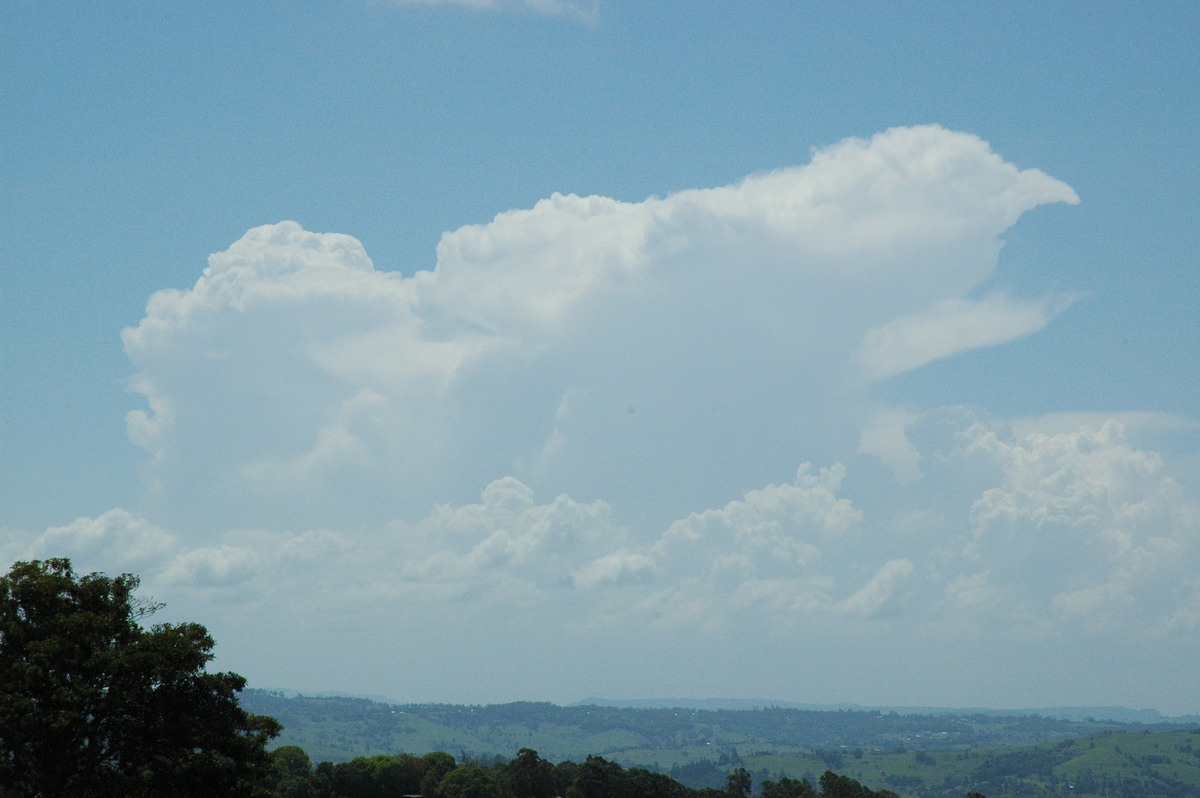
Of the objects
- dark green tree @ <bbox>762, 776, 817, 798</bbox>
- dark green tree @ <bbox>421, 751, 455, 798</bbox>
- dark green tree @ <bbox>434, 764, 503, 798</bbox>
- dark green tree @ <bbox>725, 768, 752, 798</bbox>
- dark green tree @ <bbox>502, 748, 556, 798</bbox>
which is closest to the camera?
dark green tree @ <bbox>434, 764, 503, 798</bbox>

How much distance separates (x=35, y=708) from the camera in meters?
48.0

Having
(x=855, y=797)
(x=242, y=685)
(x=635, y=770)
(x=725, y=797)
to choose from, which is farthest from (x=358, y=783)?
(x=242, y=685)

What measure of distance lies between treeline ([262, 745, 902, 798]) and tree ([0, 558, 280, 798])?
306ft

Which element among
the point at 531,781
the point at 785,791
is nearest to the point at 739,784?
the point at 785,791

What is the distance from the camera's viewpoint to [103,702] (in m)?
49.6

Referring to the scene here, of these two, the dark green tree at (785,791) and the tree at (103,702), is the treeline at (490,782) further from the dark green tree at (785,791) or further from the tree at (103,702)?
the tree at (103,702)

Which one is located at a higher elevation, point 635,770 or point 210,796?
point 210,796

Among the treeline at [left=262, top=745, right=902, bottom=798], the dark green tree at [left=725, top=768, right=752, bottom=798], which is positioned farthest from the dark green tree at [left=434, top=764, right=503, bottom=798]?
the dark green tree at [left=725, top=768, right=752, bottom=798]

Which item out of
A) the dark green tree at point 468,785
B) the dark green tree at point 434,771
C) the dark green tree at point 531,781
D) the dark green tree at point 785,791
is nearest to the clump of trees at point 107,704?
the dark green tree at point 468,785

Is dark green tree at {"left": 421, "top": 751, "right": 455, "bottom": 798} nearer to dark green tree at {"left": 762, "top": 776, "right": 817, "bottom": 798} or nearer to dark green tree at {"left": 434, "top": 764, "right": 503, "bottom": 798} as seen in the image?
dark green tree at {"left": 434, "top": 764, "right": 503, "bottom": 798}

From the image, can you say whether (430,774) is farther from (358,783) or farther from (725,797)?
(725,797)

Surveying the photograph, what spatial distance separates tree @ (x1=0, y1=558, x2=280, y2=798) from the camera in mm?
48281

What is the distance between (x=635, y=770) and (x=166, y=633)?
112920mm

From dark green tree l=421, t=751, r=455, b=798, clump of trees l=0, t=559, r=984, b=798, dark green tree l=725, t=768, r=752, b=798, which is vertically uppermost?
clump of trees l=0, t=559, r=984, b=798
